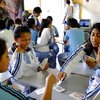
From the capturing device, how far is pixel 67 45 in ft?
13.8

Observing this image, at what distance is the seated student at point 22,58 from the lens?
6.90 feet

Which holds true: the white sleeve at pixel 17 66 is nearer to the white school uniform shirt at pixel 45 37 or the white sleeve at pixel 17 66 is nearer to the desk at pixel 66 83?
the desk at pixel 66 83

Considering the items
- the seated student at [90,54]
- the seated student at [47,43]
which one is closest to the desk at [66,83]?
the seated student at [90,54]

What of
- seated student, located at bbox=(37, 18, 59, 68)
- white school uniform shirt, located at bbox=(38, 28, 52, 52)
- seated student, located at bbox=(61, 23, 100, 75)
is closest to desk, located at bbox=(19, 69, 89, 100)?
seated student, located at bbox=(61, 23, 100, 75)

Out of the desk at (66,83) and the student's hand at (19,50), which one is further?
the student's hand at (19,50)

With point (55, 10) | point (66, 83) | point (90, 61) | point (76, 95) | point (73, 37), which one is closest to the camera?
point (76, 95)

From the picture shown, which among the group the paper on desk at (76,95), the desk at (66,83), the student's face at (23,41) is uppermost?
the student's face at (23,41)

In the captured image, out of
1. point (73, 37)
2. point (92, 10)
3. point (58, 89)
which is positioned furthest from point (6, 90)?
point (92, 10)

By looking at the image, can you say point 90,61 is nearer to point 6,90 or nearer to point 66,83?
point 66,83

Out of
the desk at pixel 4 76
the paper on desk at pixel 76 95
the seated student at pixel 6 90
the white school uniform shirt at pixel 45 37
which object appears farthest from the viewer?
the white school uniform shirt at pixel 45 37

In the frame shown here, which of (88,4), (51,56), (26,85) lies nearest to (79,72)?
(26,85)

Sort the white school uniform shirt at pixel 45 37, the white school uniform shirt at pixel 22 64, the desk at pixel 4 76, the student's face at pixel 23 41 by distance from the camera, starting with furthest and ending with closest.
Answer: the white school uniform shirt at pixel 45 37 < the student's face at pixel 23 41 < the white school uniform shirt at pixel 22 64 < the desk at pixel 4 76

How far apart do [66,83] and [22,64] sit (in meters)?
0.50

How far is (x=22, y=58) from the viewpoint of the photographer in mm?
2133
